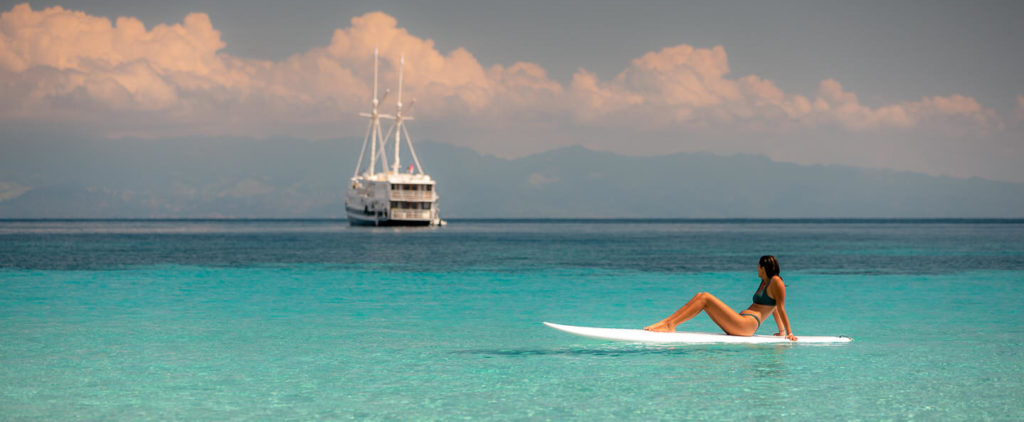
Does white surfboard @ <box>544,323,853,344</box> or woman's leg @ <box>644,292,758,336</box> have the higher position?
woman's leg @ <box>644,292,758,336</box>

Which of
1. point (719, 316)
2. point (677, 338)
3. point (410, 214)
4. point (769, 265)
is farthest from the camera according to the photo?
point (410, 214)

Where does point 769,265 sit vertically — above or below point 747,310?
above

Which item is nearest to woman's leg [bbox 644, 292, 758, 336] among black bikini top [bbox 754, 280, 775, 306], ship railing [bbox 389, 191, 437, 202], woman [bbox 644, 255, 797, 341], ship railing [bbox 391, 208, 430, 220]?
woman [bbox 644, 255, 797, 341]

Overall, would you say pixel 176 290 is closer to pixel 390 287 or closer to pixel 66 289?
pixel 66 289

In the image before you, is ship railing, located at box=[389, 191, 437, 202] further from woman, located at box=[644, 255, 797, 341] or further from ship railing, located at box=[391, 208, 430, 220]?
woman, located at box=[644, 255, 797, 341]

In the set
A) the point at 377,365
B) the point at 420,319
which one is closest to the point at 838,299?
the point at 420,319

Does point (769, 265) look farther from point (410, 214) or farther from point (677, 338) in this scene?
point (410, 214)

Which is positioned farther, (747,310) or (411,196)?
(411,196)

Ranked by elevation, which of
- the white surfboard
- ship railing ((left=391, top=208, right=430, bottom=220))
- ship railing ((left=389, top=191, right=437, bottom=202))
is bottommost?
the white surfboard

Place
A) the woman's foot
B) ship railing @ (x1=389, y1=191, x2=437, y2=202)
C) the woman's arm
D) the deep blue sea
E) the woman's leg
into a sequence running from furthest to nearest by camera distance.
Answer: ship railing @ (x1=389, y1=191, x2=437, y2=202) < the woman's foot < the woman's leg < the woman's arm < the deep blue sea

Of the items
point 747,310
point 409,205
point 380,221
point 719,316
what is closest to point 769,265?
point 747,310

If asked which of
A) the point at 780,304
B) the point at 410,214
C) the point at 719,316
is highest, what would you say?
the point at 410,214

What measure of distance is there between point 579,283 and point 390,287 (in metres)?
6.76

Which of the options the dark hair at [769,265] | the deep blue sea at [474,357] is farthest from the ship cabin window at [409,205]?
the dark hair at [769,265]
